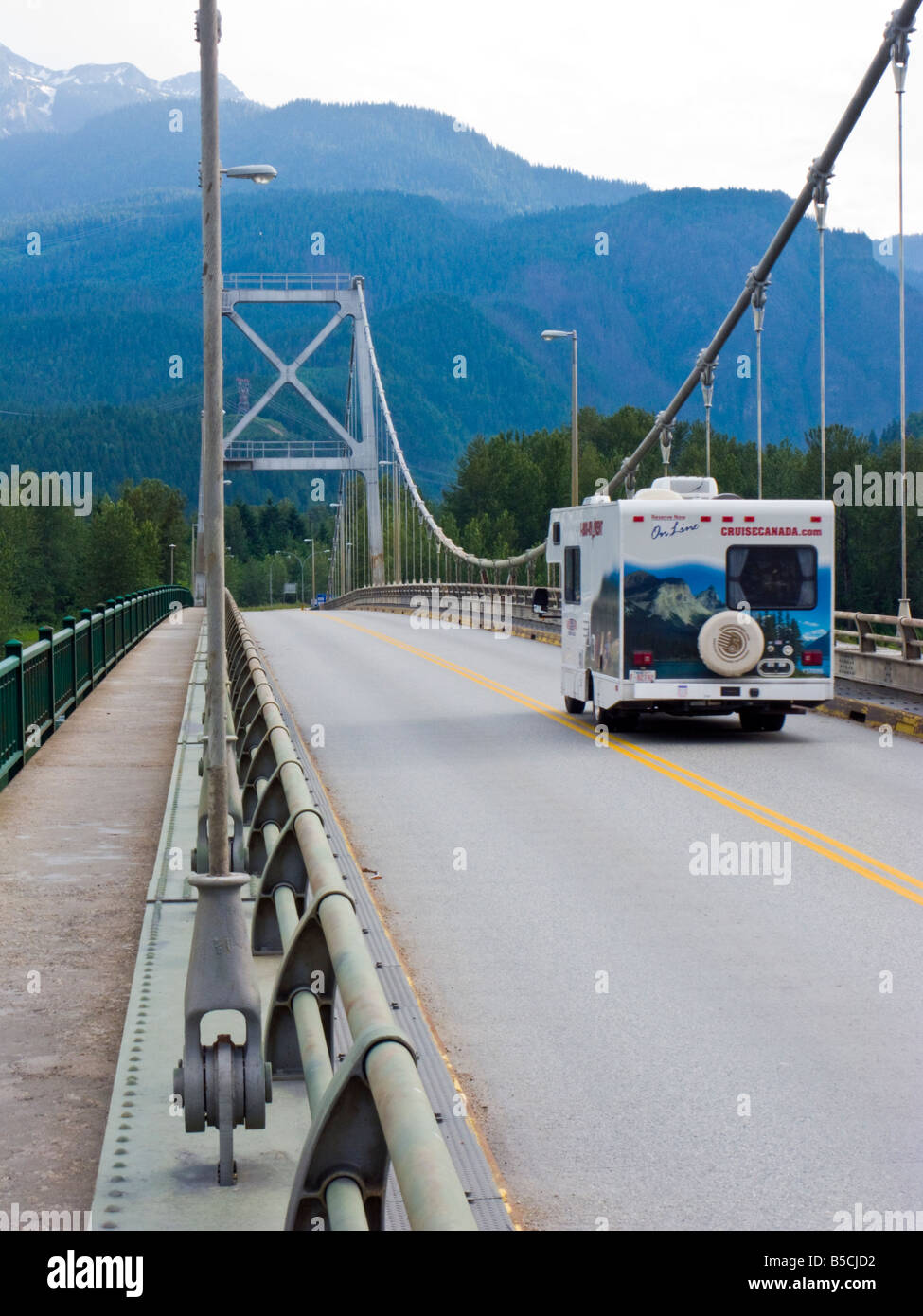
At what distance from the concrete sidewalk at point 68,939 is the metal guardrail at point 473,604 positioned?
19.6 m

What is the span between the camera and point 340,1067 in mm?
4055

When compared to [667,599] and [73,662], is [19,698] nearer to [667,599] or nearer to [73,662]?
[73,662]

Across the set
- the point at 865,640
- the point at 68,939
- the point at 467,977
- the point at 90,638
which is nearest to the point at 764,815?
the point at 467,977

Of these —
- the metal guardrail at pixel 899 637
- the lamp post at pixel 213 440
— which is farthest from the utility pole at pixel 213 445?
the metal guardrail at pixel 899 637

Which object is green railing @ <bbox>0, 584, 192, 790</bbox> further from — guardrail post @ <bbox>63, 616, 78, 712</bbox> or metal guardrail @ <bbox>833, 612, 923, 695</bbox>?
metal guardrail @ <bbox>833, 612, 923, 695</bbox>

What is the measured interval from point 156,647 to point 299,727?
17720mm

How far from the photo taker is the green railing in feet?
50.1

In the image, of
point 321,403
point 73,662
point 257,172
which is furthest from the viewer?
point 321,403

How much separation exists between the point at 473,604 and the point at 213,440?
5066cm

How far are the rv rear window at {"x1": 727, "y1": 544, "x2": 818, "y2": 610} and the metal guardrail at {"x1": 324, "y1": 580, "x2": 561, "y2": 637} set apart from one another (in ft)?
46.3

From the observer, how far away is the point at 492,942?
953 centimetres

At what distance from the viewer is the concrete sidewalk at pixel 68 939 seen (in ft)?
19.1

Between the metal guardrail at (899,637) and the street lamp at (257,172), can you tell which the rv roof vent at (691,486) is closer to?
the metal guardrail at (899,637)

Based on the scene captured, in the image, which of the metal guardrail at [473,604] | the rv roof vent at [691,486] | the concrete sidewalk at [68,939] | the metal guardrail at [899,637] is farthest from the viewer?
the metal guardrail at [473,604]
